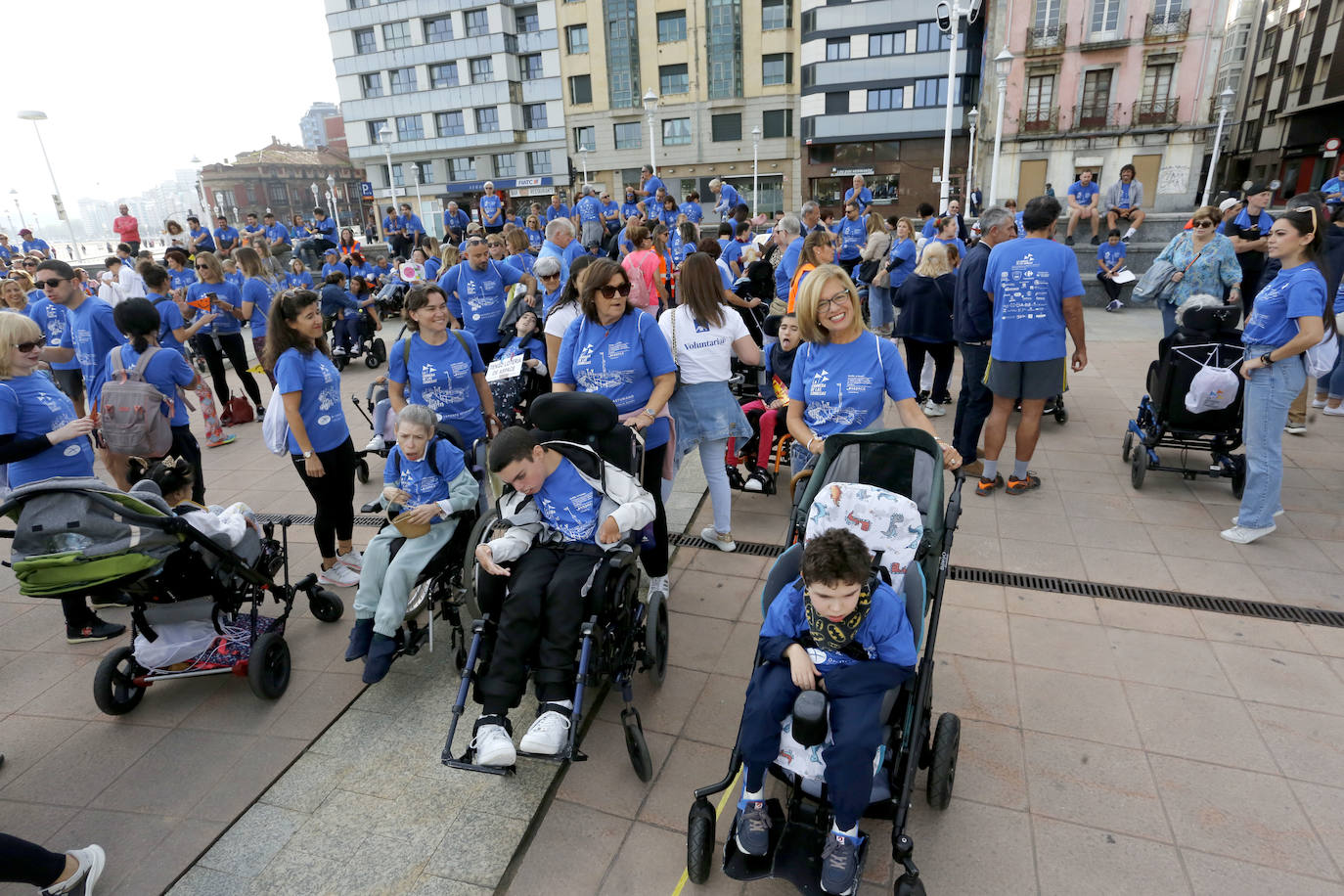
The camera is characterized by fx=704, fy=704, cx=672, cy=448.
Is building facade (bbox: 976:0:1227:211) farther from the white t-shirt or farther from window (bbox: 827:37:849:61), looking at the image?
the white t-shirt

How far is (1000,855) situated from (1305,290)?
12.3 ft

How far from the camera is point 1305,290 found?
4.04m

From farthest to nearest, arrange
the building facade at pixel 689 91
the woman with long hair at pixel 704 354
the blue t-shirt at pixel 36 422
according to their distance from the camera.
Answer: the building facade at pixel 689 91 < the woman with long hair at pixel 704 354 < the blue t-shirt at pixel 36 422

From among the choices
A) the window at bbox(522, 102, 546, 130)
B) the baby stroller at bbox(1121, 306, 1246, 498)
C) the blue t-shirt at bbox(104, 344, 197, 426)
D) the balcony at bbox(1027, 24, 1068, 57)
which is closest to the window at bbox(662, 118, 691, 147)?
the window at bbox(522, 102, 546, 130)

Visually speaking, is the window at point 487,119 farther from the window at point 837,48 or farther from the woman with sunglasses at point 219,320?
the woman with sunglasses at point 219,320

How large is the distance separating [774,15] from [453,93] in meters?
17.8

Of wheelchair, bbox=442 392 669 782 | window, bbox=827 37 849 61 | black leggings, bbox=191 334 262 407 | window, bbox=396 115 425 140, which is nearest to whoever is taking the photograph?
wheelchair, bbox=442 392 669 782

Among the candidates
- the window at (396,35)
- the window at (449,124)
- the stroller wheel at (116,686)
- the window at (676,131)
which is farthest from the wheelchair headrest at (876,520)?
the window at (396,35)

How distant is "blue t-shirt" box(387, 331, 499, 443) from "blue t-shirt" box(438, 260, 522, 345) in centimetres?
196

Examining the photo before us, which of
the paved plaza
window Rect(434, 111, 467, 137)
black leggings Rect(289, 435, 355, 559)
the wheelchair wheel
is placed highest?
window Rect(434, 111, 467, 137)

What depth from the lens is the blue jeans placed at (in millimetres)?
4250

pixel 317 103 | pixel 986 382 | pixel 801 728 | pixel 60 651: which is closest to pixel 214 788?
pixel 60 651

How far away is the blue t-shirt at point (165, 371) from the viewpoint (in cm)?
→ 497

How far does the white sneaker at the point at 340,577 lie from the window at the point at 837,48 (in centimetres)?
3533
